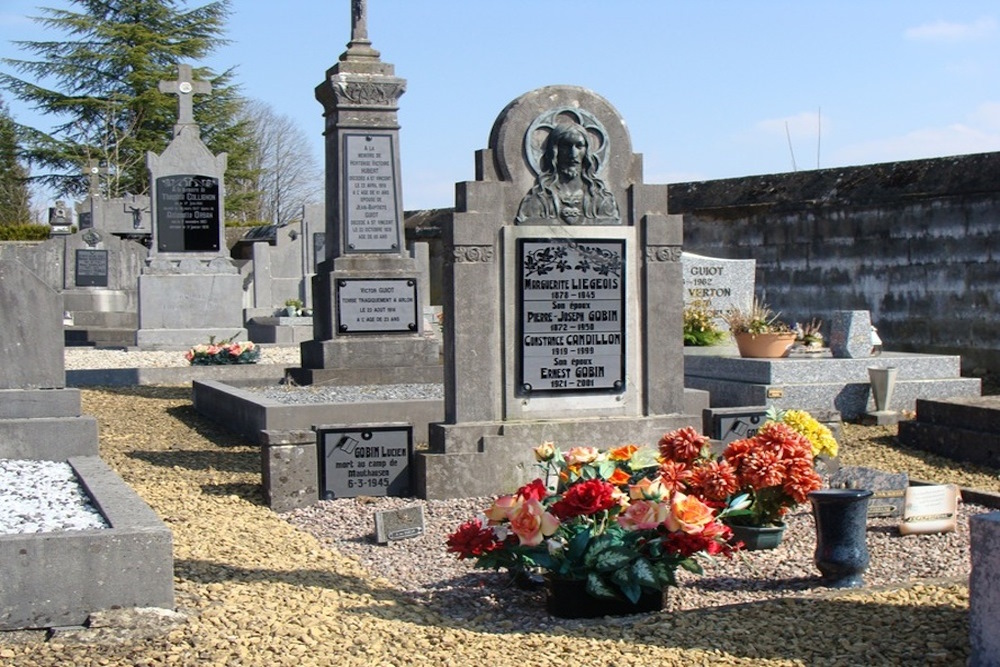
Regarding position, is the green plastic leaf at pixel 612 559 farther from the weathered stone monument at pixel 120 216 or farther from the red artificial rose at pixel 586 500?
the weathered stone monument at pixel 120 216

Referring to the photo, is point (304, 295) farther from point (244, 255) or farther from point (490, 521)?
point (490, 521)

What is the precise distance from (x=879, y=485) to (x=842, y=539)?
4.83 feet

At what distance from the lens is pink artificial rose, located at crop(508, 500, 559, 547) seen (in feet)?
16.1

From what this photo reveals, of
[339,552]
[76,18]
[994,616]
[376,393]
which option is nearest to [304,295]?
[376,393]

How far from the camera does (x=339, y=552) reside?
20.0 ft

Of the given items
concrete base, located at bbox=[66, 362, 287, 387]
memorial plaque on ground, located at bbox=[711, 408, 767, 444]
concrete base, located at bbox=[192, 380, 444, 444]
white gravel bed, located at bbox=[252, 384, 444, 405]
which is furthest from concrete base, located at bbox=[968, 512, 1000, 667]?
→ concrete base, located at bbox=[66, 362, 287, 387]

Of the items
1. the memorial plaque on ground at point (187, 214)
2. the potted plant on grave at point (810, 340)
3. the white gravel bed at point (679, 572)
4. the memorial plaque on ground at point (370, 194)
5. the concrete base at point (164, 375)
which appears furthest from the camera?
the memorial plaque on ground at point (187, 214)

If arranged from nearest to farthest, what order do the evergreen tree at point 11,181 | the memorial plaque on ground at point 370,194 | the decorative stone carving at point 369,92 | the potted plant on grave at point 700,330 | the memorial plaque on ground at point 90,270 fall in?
the decorative stone carving at point 369,92 → the memorial plaque on ground at point 370,194 → the potted plant on grave at point 700,330 → the memorial plaque on ground at point 90,270 → the evergreen tree at point 11,181

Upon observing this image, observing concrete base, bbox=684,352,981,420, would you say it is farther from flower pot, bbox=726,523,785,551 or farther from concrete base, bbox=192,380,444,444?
flower pot, bbox=726,523,785,551

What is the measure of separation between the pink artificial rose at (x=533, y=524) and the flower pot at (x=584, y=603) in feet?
0.53

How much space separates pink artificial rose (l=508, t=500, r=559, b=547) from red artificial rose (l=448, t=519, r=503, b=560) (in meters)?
0.19

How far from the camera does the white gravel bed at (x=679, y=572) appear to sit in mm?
5145

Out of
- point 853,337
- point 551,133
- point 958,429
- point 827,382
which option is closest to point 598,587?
point 551,133

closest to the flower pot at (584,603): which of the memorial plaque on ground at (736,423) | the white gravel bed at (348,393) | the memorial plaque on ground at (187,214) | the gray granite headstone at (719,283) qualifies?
the memorial plaque on ground at (736,423)
